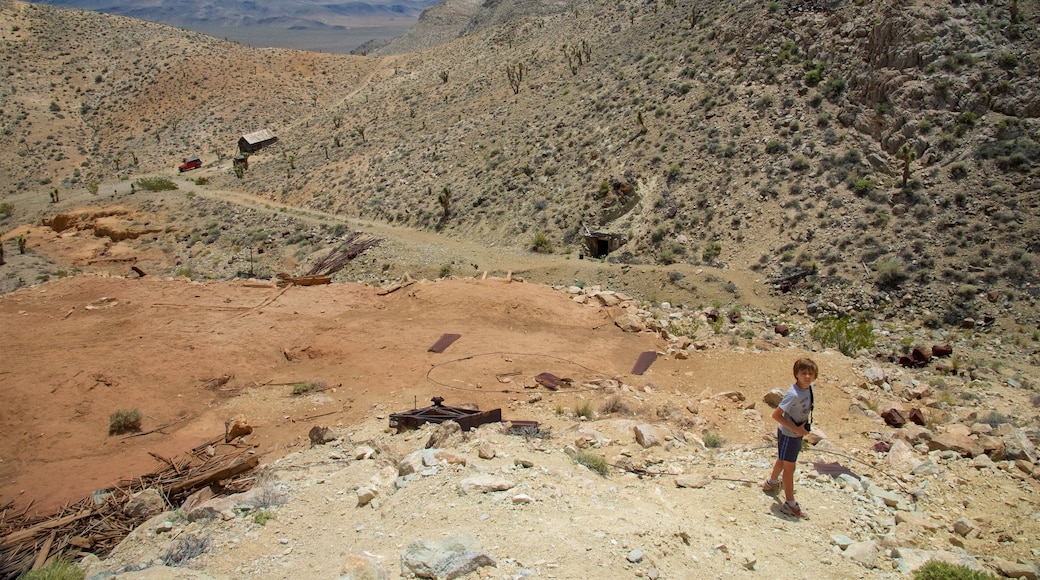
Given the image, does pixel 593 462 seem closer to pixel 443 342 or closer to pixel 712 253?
pixel 443 342

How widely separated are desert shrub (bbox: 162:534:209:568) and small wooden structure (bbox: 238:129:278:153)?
43.3 m

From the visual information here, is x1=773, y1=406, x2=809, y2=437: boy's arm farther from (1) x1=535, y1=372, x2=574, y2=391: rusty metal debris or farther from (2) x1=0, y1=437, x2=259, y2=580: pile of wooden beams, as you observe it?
Answer: (2) x1=0, y1=437, x2=259, y2=580: pile of wooden beams

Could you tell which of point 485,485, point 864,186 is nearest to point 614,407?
point 485,485

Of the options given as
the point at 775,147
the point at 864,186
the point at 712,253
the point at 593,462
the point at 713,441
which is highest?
the point at 775,147

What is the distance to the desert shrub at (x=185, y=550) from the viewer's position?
6.29 metres

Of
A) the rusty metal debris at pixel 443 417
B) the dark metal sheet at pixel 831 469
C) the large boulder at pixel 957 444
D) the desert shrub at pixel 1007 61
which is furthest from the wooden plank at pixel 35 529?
the desert shrub at pixel 1007 61

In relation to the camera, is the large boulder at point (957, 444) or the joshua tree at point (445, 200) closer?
the large boulder at point (957, 444)

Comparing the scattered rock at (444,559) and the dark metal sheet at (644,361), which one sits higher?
the scattered rock at (444,559)

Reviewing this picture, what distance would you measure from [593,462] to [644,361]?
5568 mm

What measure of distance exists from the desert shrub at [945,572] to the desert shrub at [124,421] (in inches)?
478

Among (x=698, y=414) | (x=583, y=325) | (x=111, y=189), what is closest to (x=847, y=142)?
(x=583, y=325)

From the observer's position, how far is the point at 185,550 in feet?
21.0

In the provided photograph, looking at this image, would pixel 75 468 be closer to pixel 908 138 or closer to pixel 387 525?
pixel 387 525

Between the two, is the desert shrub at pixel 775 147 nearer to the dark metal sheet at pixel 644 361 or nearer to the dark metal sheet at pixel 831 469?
the dark metal sheet at pixel 644 361
